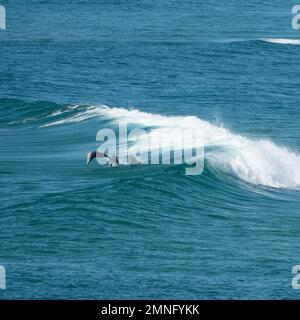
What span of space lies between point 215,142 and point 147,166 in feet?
12.3

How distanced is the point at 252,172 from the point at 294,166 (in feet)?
5.73

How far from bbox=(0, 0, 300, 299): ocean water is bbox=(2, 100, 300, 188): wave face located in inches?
2.9

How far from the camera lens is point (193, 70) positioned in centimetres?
6022

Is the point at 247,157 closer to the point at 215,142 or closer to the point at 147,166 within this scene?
the point at 215,142

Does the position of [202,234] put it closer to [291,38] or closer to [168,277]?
[168,277]

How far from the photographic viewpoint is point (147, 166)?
3703 cm

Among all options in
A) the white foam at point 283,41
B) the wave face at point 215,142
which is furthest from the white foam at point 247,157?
the white foam at point 283,41

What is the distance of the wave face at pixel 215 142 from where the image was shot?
3725cm

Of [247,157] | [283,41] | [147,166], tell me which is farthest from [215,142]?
[283,41]

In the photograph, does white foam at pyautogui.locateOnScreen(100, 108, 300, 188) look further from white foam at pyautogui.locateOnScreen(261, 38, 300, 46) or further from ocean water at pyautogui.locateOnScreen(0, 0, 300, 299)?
white foam at pyautogui.locateOnScreen(261, 38, 300, 46)

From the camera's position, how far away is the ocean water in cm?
2603

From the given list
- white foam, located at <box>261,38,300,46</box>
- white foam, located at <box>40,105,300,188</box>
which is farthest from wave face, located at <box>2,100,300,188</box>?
white foam, located at <box>261,38,300,46</box>

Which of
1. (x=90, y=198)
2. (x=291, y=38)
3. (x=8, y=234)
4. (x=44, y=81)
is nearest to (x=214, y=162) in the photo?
(x=90, y=198)

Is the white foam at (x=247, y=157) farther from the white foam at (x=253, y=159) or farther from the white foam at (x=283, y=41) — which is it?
the white foam at (x=283, y=41)
